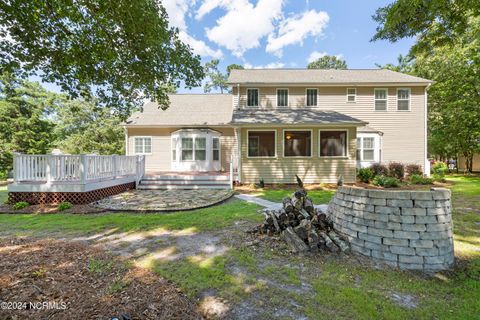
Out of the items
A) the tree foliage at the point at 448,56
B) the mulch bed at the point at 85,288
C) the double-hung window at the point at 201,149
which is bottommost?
the mulch bed at the point at 85,288

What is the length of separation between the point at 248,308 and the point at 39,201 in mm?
8460

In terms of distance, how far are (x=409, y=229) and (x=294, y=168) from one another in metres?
7.92

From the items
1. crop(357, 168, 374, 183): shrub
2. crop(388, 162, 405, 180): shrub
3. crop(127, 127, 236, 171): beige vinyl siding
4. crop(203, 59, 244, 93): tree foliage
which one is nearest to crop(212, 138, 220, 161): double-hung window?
crop(127, 127, 236, 171): beige vinyl siding

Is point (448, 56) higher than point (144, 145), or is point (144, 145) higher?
point (448, 56)

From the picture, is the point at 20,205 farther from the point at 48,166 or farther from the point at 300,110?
the point at 300,110

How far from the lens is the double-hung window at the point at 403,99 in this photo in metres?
14.2

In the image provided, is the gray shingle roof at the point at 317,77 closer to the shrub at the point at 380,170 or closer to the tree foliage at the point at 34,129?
the shrub at the point at 380,170

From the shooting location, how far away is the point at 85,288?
2625 mm

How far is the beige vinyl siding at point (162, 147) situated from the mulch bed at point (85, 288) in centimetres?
1094

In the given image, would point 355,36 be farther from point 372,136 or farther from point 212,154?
point 212,154

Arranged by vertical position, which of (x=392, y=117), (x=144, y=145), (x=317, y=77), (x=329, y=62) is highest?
(x=329, y=62)

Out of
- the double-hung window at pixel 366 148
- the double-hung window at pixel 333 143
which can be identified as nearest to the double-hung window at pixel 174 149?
the double-hung window at pixel 333 143

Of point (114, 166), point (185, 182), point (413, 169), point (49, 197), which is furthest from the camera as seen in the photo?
point (413, 169)

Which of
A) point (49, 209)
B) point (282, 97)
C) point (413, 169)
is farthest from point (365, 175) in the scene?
point (49, 209)
